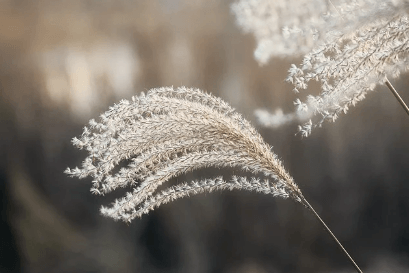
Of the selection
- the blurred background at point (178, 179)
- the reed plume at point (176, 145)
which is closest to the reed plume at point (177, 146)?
the reed plume at point (176, 145)

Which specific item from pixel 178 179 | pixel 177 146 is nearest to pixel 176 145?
pixel 177 146

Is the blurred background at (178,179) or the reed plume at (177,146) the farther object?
the blurred background at (178,179)

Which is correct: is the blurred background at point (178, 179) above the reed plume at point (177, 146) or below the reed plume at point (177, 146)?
above

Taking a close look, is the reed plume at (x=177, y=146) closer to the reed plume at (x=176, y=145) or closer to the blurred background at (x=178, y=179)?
the reed plume at (x=176, y=145)

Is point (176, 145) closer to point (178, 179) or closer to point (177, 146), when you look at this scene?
point (177, 146)

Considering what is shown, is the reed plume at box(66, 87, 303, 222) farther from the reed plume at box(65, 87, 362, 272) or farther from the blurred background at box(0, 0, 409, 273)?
the blurred background at box(0, 0, 409, 273)

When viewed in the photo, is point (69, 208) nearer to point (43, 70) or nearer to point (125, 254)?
point (125, 254)

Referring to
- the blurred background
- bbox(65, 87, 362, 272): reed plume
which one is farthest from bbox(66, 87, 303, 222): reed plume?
the blurred background

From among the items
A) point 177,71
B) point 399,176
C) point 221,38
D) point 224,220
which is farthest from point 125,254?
point 399,176
